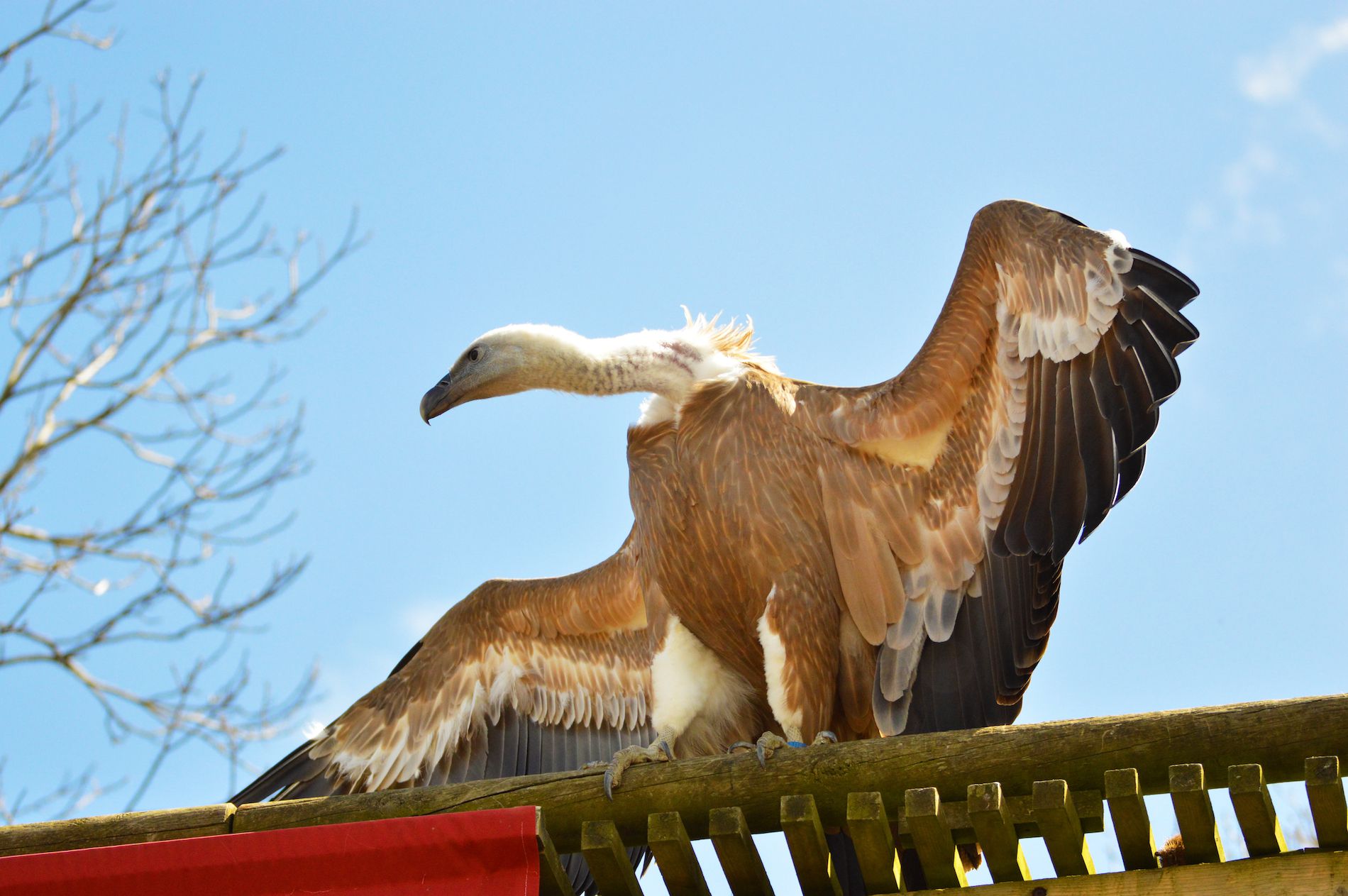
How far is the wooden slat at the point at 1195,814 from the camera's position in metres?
3.15

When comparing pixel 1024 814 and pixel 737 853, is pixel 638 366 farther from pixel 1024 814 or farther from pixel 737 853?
pixel 1024 814

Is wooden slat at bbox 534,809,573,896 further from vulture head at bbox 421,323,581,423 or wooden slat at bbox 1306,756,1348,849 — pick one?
vulture head at bbox 421,323,581,423

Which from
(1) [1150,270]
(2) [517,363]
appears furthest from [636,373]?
(1) [1150,270]

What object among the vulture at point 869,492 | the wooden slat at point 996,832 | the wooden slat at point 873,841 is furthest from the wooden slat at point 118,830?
the wooden slat at point 996,832

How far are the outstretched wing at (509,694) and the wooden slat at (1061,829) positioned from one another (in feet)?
8.43

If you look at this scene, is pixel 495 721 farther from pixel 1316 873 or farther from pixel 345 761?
pixel 1316 873

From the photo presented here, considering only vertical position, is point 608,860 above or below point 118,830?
below

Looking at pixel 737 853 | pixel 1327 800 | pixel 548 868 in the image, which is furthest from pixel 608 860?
pixel 1327 800

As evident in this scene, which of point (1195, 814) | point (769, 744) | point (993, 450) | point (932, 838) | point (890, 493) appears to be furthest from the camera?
point (890, 493)

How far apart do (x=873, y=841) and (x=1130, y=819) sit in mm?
A: 584

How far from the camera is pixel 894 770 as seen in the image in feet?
11.4

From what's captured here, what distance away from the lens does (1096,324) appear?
14.7 ft

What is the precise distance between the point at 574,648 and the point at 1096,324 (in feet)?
8.10

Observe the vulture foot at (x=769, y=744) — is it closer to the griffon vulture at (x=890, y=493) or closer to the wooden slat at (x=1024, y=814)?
the griffon vulture at (x=890, y=493)
